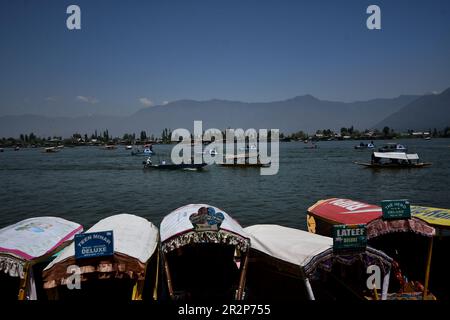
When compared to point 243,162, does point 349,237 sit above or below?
above

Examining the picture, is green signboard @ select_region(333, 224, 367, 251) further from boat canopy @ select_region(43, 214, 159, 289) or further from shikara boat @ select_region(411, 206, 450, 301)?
boat canopy @ select_region(43, 214, 159, 289)

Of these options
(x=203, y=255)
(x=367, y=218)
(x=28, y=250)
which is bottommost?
(x=203, y=255)

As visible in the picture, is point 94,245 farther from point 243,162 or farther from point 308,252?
point 243,162

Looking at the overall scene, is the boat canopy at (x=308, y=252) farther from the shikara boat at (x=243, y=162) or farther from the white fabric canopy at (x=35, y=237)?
the shikara boat at (x=243, y=162)

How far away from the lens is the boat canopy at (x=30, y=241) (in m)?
8.70

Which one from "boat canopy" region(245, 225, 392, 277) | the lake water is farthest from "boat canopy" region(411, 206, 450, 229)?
the lake water

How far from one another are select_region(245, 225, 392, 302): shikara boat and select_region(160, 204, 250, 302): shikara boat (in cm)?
77

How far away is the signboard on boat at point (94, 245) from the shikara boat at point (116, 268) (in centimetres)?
14

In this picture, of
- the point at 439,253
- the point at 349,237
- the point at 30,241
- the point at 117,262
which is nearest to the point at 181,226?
the point at 117,262

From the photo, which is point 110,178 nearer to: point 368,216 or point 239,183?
point 239,183

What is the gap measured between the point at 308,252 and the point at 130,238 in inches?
203

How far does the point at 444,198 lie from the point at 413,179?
1168 centimetres

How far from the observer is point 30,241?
9.75 metres

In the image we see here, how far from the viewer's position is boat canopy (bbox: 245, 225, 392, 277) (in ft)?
29.2
